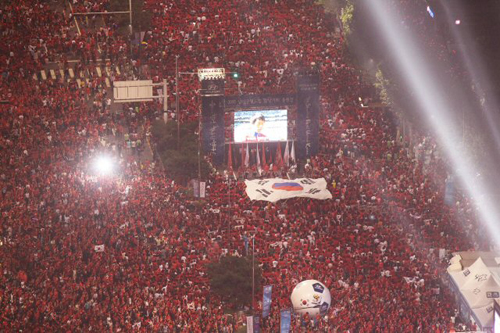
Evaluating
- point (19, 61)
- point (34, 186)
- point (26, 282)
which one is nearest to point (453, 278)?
point (26, 282)

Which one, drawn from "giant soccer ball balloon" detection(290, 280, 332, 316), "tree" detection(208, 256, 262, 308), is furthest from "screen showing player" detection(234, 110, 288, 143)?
"giant soccer ball balloon" detection(290, 280, 332, 316)

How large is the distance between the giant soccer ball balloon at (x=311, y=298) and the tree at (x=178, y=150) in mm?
16790

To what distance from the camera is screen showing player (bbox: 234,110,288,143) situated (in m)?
65.1

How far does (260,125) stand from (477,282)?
22226 millimetres

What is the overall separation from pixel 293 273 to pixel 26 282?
1232cm

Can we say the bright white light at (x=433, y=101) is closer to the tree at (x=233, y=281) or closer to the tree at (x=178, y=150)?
the tree at (x=178, y=150)

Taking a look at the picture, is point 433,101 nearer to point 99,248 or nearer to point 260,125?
point 260,125

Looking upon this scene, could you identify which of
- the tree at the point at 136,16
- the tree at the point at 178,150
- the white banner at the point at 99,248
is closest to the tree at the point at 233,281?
the white banner at the point at 99,248

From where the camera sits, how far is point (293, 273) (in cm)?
4831

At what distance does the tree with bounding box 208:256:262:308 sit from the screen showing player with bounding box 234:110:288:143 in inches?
722

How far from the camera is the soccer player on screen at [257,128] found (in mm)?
65125

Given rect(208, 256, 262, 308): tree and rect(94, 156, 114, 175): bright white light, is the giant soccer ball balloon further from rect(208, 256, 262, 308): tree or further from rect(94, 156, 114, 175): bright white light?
rect(94, 156, 114, 175): bright white light

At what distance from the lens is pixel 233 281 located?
153 ft

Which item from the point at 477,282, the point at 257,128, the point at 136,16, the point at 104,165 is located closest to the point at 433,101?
the point at 257,128
